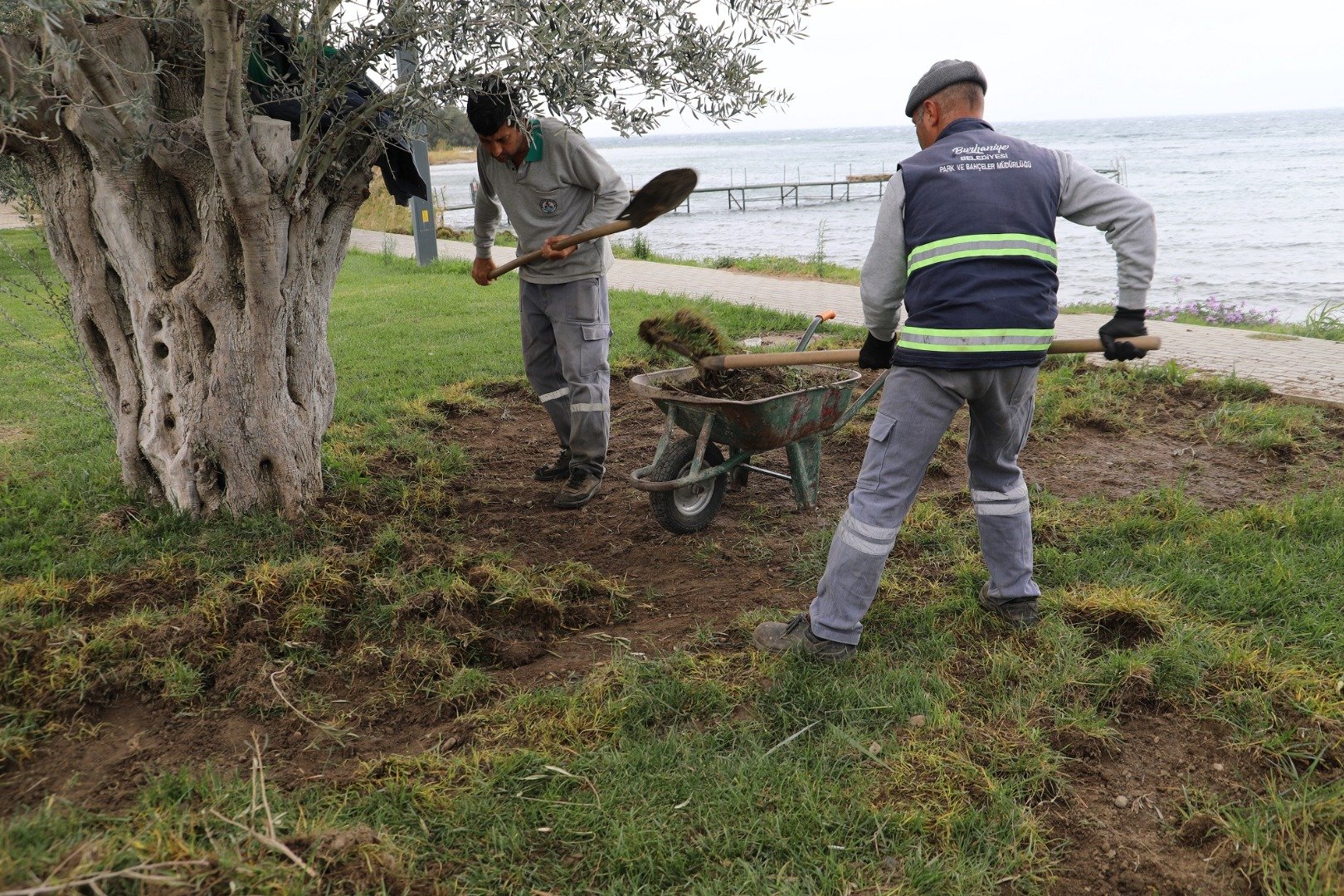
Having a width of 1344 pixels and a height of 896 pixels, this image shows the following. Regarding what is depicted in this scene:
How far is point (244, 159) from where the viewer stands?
3.80m

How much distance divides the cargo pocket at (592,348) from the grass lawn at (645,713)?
985 mm

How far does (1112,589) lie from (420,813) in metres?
2.68

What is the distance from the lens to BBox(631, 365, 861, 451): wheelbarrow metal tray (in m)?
4.09

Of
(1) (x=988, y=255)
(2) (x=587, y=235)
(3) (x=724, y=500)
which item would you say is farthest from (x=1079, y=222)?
(3) (x=724, y=500)

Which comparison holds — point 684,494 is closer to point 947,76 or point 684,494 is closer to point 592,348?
point 592,348

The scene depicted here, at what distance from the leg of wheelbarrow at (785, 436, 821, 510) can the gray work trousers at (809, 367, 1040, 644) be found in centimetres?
122

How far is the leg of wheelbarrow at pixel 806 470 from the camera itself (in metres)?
4.59

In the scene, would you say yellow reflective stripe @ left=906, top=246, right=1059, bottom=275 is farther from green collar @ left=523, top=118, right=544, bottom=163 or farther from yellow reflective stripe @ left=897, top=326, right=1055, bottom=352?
green collar @ left=523, top=118, right=544, bottom=163

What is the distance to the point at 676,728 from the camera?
2920 mm

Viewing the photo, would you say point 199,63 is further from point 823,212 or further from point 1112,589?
point 823,212

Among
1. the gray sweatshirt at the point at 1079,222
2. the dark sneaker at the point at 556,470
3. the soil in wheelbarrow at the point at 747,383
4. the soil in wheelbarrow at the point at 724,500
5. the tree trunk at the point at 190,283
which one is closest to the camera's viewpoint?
the gray sweatshirt at the point at 1079,222

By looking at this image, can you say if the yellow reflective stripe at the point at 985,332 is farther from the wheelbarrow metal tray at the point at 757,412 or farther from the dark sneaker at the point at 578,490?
the dark sneaker at the point at 578,490

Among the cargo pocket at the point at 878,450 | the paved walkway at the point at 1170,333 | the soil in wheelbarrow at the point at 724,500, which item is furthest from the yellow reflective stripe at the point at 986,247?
the paved walkway at the point at 1170,333

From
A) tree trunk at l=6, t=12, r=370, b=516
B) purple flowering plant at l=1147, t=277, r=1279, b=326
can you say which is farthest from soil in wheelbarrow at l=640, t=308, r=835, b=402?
purple flowering plant at l=1147, t=277, r=1279, b=326
